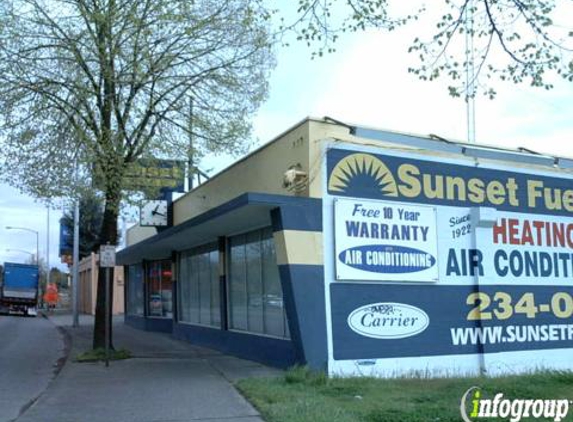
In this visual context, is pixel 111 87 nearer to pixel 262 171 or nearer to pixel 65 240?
pixel 262 171

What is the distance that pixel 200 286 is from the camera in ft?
67.2

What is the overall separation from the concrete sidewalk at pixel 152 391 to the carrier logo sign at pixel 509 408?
8.98ft

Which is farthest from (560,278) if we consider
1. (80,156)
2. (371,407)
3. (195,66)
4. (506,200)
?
(80,156)

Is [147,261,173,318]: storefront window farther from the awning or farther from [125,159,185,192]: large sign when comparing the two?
[125,159,185,192]: large sign

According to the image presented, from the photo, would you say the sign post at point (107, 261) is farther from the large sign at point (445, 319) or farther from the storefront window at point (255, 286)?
the large sign at point (445, 319)

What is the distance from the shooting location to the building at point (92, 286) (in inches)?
1741

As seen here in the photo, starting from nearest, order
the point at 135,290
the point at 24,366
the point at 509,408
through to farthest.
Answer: the point at 509,408, the point at 24,366, the point at 135,290

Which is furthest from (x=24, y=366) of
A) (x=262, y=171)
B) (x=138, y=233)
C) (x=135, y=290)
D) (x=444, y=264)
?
(x=135, y=290)

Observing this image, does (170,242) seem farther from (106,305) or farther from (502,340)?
(502,340)

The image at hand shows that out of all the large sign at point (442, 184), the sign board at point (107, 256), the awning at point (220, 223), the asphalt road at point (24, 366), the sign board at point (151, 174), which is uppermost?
the sign board at point (151, 174)

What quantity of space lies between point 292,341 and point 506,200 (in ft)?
20.4

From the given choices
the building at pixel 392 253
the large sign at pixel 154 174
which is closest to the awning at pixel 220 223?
the building at pixel 392 253

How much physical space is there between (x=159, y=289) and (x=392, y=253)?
47.8ft

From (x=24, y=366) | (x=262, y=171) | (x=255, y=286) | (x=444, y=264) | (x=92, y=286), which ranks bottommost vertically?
(x=24, y=366)
